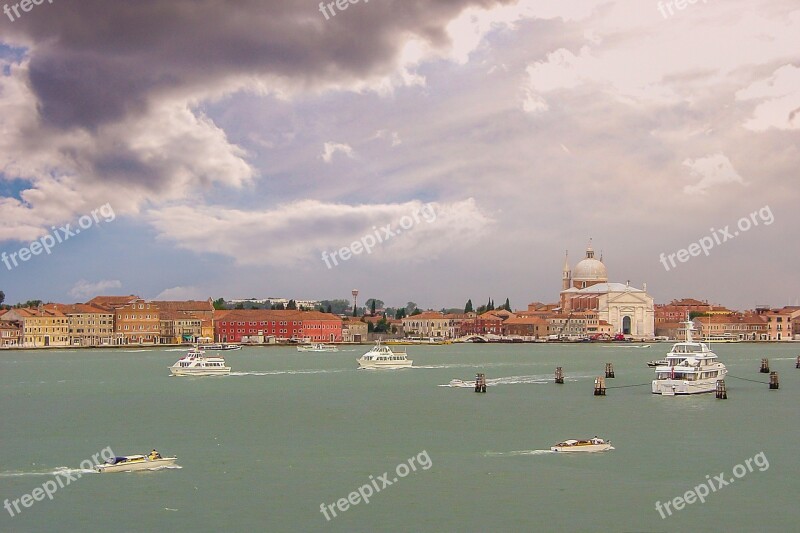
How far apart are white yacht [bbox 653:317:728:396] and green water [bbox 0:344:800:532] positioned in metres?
0.69

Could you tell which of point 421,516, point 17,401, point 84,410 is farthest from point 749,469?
point 17,401

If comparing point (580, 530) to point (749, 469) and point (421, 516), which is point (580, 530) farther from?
point (749, 469)

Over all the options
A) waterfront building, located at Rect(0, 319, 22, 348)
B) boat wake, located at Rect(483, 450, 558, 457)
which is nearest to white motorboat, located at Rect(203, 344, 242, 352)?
waterfront building, located at Rect(0, 319, 22, 348)

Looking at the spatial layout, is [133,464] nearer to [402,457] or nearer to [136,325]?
[402,457]

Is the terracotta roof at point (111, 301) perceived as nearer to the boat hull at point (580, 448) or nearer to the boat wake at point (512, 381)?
the boat wake at point (512, 381)

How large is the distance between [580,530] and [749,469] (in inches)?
288

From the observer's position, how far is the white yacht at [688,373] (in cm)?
4038

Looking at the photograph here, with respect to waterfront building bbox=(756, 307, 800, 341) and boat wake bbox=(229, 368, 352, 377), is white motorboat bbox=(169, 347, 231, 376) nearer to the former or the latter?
boat wake bbox=(229, 368, 352, 377)

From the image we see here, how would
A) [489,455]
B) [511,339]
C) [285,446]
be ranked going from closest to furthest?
[489,455] < [285,446] < [511,339]

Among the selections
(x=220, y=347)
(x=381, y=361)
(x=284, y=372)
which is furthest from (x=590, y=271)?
(x=284, y=372)

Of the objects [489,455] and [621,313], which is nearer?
[489,455]

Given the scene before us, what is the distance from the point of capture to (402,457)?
78.1 feet

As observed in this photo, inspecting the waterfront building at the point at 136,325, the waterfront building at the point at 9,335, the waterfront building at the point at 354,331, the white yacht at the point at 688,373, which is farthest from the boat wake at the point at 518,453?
the waterfront building at the point at 354,331

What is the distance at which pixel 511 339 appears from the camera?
143625mm
